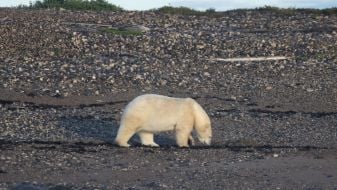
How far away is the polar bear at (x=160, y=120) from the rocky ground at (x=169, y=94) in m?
0.29

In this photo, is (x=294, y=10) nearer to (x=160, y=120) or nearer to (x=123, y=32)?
(x=123, y=32)

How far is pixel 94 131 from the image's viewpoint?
15.9m

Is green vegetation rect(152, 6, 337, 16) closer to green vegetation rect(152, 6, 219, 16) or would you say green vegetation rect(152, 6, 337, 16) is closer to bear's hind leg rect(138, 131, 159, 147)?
green vegetation rect(152, 6, 219, 16)

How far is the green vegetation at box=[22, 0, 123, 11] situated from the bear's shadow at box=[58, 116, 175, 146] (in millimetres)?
21786

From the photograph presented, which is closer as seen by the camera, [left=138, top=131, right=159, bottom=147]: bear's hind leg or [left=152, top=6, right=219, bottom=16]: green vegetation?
[left=138, top=131, right=159, bottom=147]: bear's hind leg

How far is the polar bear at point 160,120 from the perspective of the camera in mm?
14320

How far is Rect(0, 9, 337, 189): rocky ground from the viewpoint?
12180mm

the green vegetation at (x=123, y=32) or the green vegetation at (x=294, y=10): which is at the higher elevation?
the green vegetation at (x=294, y=10)

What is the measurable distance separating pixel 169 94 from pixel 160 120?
18.5ft

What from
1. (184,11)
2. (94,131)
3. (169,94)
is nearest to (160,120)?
(94,131)

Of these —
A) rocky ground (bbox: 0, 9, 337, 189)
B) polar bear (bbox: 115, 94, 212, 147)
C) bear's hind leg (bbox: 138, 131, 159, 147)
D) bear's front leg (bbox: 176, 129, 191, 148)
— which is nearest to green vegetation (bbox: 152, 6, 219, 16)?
rocky ground (bbox: 0, 9, 337, 189)

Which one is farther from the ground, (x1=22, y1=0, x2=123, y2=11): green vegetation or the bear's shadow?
(x1=22, y1=0, x2=123, y2=11): green vegetation

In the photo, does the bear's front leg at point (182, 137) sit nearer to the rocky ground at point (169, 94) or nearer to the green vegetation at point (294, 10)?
the rocky ground at point (169, 94)

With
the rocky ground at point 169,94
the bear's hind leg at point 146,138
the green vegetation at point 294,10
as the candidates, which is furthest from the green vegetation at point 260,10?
the bear's hind leg at point 146,138
